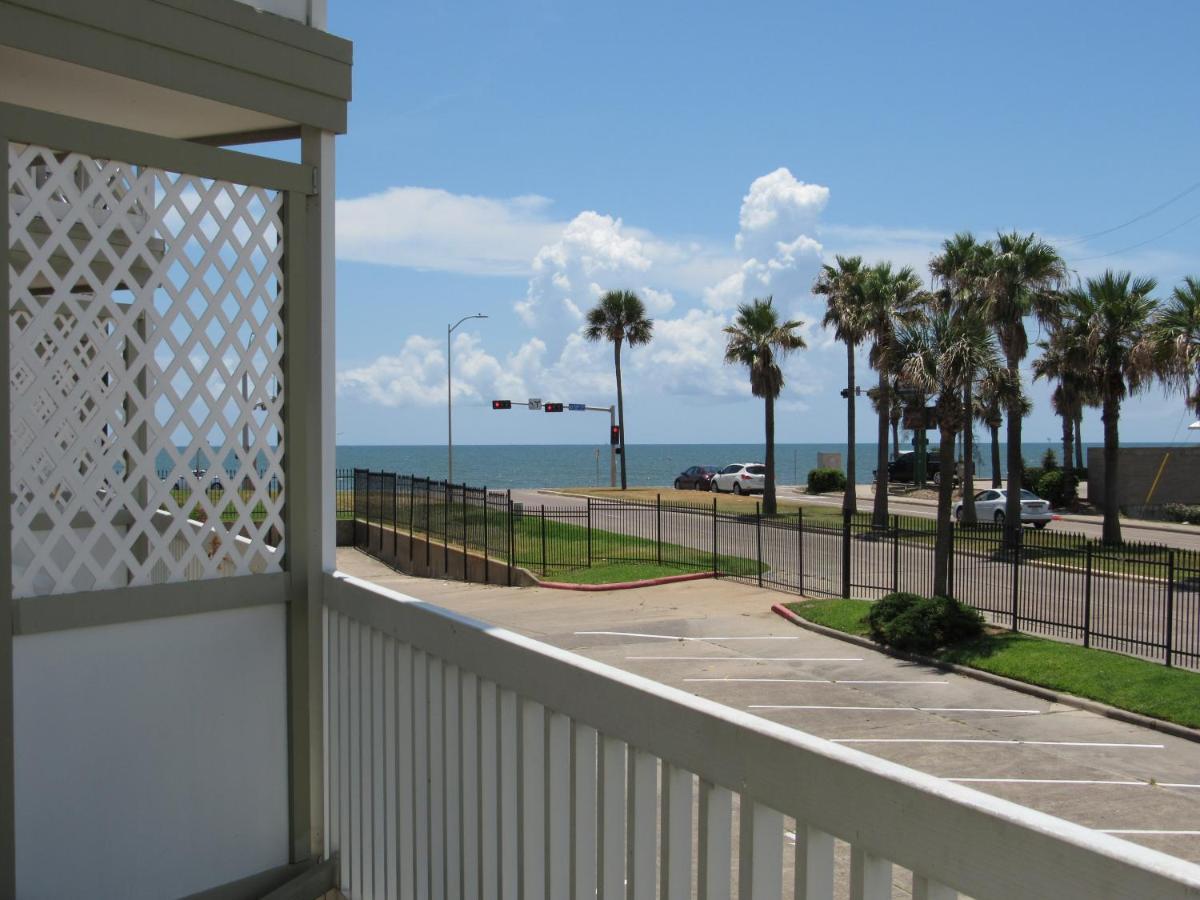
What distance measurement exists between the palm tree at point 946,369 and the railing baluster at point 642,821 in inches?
674

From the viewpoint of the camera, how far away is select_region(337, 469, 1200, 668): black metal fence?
1742cm

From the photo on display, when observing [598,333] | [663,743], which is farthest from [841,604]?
[598,333]

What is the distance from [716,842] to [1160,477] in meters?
49.0

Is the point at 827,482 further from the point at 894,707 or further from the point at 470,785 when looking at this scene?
the point at 470,785

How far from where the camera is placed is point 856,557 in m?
25.3

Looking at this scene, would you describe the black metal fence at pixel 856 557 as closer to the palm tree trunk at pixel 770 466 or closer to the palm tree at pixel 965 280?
the palm tree at pixel 965 280

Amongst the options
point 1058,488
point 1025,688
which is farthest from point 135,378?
point 1058,488

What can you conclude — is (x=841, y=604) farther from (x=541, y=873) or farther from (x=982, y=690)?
(x=541, y=873)

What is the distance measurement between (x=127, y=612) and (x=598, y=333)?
57305 mm

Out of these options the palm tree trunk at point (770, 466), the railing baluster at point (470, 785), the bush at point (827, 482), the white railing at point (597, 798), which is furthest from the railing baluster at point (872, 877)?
the bush at point (827, 482)

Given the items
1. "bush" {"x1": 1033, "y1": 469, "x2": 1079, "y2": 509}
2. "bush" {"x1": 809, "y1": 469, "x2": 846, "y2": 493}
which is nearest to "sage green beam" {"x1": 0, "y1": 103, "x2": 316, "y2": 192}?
"bush" {"x1": 1033, "y1": 469, "x2": 1079, "y2": 509}

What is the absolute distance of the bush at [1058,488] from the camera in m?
48.2

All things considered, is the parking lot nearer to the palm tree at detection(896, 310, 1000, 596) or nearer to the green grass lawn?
the green grass lawn

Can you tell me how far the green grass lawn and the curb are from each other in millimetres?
107
